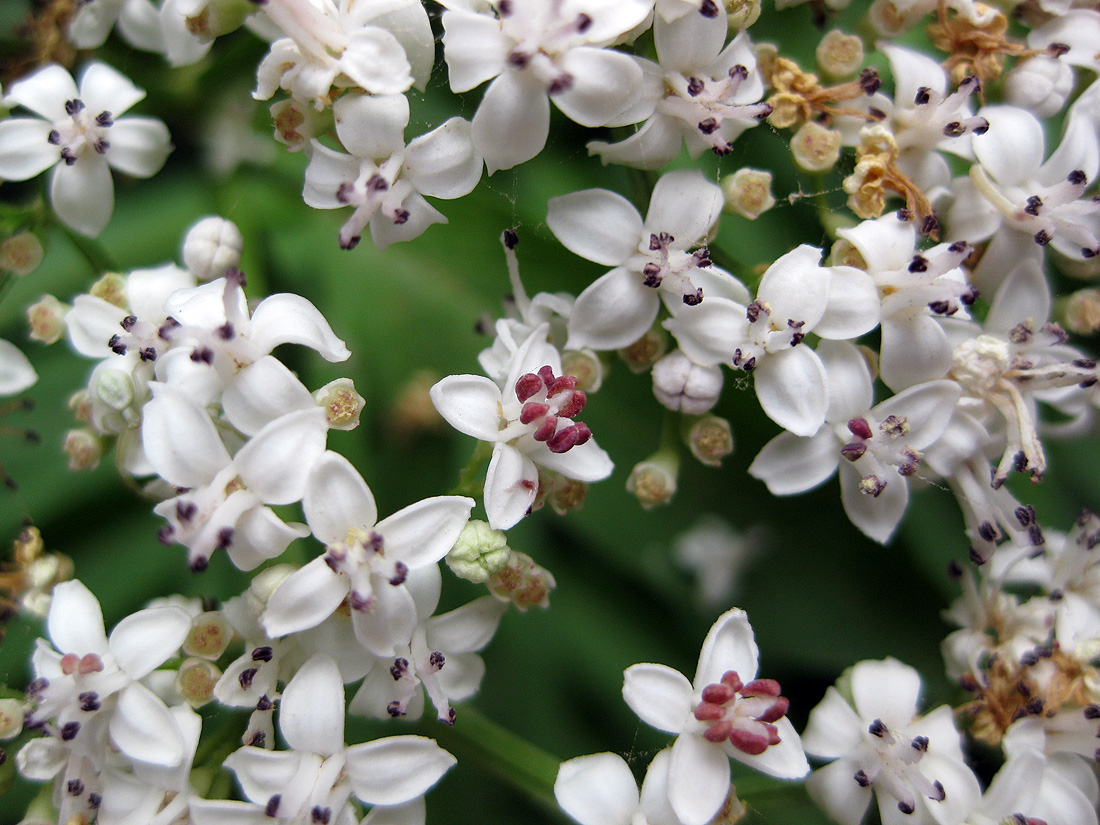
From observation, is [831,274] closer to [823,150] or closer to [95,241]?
[823,150]

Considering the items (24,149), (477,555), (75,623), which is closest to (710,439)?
(477,555)

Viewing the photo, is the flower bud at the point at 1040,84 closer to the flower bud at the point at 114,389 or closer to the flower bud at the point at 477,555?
the flower bud at the point at 477,555

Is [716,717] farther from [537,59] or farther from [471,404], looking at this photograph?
[537,59]

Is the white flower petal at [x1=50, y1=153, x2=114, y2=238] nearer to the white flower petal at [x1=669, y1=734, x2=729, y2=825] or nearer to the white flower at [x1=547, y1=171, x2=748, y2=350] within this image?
the white flower at [x1=547, y1=171, x2=748, y2=350]

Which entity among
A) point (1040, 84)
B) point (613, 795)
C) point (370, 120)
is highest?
point (370, 120)

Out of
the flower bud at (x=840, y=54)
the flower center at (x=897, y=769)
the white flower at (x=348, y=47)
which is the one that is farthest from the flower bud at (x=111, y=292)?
the flower center at (x=897, y=769)

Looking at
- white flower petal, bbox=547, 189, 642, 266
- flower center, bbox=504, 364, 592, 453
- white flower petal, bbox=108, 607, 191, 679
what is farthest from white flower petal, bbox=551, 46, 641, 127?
white flower petal, bbox=108, 607, 191, 679

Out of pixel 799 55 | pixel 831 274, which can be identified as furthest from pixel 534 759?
pixel 799 55
